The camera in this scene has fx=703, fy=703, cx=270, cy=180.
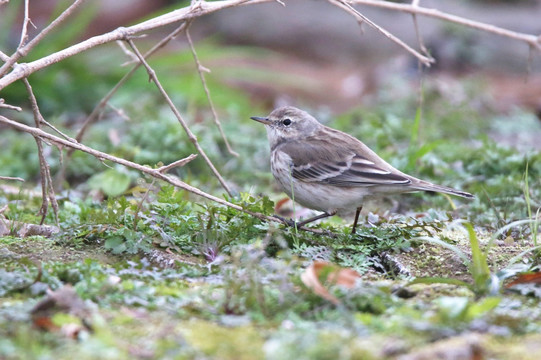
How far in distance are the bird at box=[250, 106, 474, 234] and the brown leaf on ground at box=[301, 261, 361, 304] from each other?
5.09 feet

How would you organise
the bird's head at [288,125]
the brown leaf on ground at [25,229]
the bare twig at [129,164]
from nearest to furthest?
the bare twig at [129,164], the brown leaf on ground at [25,229], the bird's head at [288,125]

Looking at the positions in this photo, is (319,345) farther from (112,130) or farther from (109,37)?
(112,130)

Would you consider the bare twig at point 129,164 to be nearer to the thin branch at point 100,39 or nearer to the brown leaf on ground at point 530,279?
the thin branch at point 100,39

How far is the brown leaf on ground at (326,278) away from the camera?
3299mm

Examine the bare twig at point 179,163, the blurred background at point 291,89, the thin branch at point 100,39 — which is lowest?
the blurred background at point 291,89

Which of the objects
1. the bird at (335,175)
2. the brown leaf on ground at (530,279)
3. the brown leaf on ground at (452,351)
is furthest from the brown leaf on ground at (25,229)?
the brown leaf on ground at (530,279)

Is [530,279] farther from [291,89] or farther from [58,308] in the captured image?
[291,89]

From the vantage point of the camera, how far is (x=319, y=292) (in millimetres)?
3281

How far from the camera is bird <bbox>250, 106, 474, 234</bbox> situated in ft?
17.2

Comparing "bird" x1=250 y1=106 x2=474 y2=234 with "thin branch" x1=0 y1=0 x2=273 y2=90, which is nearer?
"thin branch" x1=0 y1=0 x2=273 y2=90

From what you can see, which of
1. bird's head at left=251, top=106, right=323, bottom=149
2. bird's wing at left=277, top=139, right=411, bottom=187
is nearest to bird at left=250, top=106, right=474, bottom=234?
bird's wing at left=277, top=139, right=411, bottom=187

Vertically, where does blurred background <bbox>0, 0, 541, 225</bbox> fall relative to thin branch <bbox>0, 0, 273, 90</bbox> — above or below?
below

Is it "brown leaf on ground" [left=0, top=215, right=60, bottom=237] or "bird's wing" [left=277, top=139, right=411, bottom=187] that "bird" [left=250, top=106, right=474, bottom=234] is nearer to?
"bird's wing" [left=277, top=139, right=411, bottom=187]

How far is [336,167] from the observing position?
216 inches
